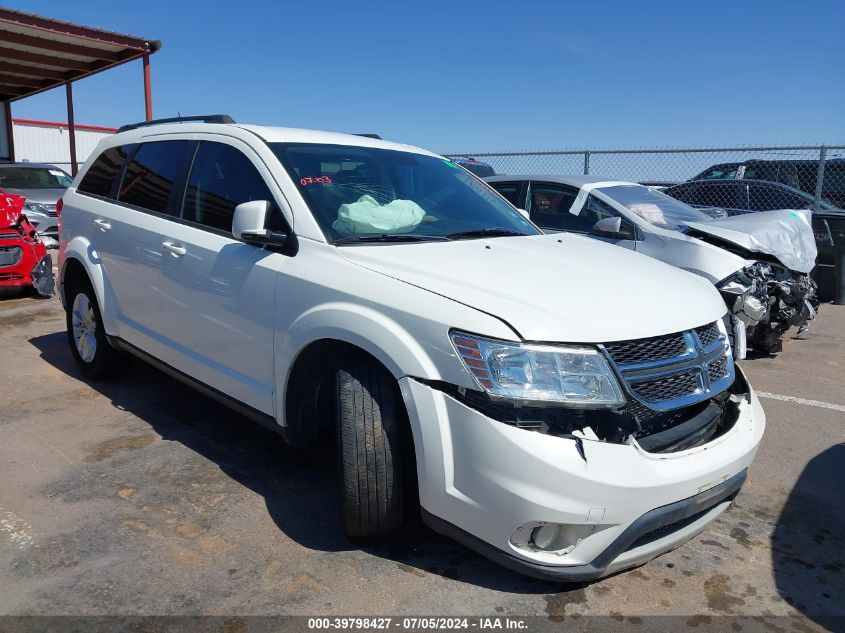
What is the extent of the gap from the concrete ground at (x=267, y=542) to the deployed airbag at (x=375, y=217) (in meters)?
1.34

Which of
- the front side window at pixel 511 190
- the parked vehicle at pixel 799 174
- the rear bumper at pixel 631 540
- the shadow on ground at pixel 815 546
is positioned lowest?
the shadow on ground at pixel 815 546

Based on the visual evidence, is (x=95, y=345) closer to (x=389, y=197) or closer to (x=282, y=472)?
(x=282, y=472)

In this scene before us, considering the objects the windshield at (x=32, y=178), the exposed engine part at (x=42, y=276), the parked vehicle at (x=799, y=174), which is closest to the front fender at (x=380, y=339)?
the exposed engine part at (x=42, y=276)

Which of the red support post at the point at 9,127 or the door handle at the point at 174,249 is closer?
the door handle at the point at 174,249

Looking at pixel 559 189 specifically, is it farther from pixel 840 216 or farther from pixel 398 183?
pixel 840 216

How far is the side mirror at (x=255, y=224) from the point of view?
3090mm

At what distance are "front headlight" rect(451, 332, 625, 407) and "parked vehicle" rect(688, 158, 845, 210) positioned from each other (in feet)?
34.7

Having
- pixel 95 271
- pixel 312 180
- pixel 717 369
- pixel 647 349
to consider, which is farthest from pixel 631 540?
pixel 95 271

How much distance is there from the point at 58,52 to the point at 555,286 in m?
14.5

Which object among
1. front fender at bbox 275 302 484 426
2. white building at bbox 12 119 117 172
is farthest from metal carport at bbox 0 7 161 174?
front fender at bbox 275 302 484 426

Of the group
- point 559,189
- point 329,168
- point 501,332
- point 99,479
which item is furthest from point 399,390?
point 559,189

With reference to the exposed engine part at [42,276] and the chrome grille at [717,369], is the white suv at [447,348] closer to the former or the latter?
the chrome grille at [717,369]

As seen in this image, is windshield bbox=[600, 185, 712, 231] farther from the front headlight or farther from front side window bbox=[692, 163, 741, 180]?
front side window bbox=[692, 163, 741, 180]

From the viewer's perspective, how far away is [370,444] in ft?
8.82
